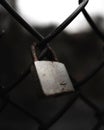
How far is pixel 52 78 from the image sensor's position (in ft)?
2.18

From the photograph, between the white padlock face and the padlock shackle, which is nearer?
the white padlock face

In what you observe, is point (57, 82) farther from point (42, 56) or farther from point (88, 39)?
point (88, 39)

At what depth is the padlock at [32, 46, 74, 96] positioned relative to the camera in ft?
2.06

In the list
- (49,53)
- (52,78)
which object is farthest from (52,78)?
(49,53)

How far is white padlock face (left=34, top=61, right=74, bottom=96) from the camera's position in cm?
63

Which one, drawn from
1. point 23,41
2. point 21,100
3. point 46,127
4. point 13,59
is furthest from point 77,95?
point 23,41

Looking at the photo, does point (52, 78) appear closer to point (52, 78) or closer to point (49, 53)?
point (52, 78)

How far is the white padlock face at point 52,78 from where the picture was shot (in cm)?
63

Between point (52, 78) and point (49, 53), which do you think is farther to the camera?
point (49, 53)

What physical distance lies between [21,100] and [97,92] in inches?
209

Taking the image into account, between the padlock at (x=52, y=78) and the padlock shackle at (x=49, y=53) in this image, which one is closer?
the padlock at (x=52, y=78)

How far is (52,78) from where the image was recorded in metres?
0.66

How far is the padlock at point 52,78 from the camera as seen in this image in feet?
2.06

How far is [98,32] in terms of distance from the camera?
957mm
